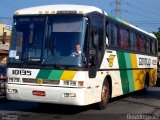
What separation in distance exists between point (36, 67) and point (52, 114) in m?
1.64

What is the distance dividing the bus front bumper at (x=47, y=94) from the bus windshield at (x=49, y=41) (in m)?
0.73

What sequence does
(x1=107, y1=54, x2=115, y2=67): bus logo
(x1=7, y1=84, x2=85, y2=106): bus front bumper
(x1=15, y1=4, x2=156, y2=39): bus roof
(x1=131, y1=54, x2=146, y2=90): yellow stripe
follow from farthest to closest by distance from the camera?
1. (x1=131, y1=54, x2=146, y2=90): yellow stripe
2. (x1=107, y1=54, x2=115, y2=67): bus logo
3. (x1=15, y1=4, x2=156, y2=39): bus roof
4. (x1=7, y1=84, x2=85, y2=106): bus front bumper

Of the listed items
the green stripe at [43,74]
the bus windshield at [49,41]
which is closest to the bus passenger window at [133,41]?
the bus windshield at [49,41]

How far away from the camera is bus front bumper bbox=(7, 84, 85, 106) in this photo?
12.2 meters

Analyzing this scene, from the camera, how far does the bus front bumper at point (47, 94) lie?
1221 cm

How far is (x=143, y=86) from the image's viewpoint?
70.5 ft

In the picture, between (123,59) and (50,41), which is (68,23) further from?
(123,59)

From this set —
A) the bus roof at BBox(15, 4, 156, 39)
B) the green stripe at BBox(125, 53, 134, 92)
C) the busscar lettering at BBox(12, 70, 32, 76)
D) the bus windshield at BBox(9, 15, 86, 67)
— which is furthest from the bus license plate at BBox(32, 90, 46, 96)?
the green stripe at BBox(125, 53, 134, 92)

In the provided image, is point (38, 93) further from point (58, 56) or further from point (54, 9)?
point (54, 9)

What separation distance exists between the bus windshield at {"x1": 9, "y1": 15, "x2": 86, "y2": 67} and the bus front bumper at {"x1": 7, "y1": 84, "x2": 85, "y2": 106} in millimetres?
733

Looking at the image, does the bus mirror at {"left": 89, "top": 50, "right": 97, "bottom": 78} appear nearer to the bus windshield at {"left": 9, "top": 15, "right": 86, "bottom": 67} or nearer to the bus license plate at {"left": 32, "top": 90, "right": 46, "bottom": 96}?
the bus windshield at {"left": 9, "top": 15, "right": 86, "bottom": 67}

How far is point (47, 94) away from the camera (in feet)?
41.0

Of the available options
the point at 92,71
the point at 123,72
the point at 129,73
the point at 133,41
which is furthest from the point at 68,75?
the point at 133,41

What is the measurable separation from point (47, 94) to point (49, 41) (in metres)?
1.59
